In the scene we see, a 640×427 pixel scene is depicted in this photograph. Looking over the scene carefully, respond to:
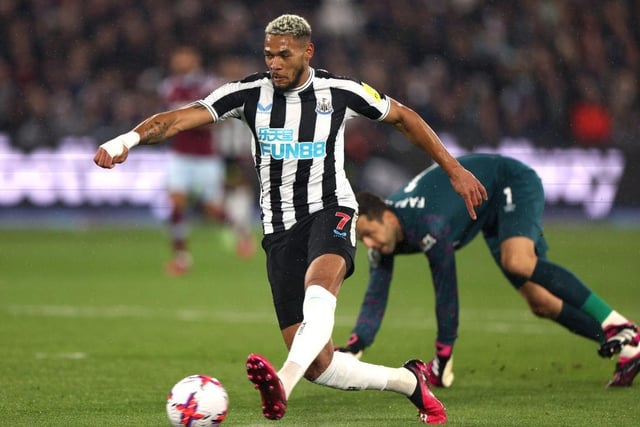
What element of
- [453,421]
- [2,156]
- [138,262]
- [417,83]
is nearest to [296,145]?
[453,421]

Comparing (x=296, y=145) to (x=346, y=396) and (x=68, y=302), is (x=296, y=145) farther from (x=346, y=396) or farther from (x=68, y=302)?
(x=68, y=302)

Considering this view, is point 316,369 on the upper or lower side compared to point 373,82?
lower

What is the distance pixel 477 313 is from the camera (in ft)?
35.3

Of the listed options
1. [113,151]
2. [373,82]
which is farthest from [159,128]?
[373,82]

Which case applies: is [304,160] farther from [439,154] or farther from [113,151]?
[113,151]

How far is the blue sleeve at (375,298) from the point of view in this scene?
24.2 ft

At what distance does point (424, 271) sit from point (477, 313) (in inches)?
139

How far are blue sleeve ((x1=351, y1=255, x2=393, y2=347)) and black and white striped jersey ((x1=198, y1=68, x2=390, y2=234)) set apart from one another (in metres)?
1.34

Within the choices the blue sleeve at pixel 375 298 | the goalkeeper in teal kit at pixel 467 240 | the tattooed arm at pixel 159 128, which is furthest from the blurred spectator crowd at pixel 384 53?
the tattooed arm at pixel 159 128

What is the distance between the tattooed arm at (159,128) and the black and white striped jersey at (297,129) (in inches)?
2.8

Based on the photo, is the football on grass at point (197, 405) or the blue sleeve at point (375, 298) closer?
the football on grass at point (197, 405)

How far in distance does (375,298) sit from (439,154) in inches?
63.3

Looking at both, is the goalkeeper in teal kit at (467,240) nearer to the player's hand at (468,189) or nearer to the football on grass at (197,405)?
the player's hand at (468,189)

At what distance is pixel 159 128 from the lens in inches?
234
